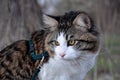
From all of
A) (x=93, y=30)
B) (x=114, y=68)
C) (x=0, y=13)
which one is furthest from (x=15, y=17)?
(x=114, y=68)

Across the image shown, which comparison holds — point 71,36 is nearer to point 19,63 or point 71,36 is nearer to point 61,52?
point 61,52

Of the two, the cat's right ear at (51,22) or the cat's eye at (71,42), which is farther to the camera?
the cat's right ear at (51,22)

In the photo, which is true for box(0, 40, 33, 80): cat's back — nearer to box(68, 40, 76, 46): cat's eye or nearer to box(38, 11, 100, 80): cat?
box(38, 11, 100, 80): cat

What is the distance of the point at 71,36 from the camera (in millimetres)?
5000

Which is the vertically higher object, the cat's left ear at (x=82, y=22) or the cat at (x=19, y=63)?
the cat's left ear at (x=82, y=22)

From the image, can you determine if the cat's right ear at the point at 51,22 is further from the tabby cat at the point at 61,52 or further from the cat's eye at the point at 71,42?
the cat's eye at the point at 71,42

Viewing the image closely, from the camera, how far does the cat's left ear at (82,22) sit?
4.93 metres

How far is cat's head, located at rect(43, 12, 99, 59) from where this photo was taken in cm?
493

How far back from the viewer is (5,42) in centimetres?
659

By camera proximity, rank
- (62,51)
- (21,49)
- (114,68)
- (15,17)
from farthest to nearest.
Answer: (114,68), (15,17), (21,49), (62,51)

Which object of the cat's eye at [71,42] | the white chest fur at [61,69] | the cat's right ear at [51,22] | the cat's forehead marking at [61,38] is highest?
the cat's right ear at [51,22]

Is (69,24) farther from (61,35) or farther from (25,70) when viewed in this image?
(25,70)

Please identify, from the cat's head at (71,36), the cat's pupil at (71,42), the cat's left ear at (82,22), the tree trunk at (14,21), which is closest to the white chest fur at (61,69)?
the cat's head at (71,36)

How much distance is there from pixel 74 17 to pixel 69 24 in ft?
0.38
